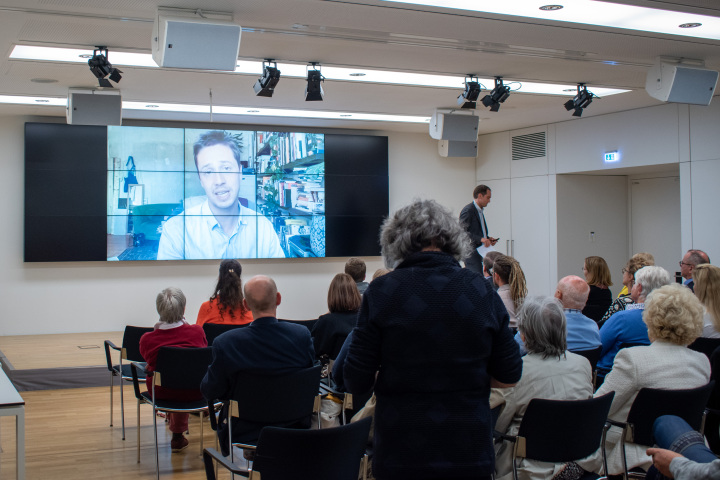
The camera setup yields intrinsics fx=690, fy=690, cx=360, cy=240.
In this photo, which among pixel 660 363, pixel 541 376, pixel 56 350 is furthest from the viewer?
pixel 56 350

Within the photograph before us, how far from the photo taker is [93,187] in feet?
29.6

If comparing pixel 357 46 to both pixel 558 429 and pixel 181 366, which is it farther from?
pixel 558 429

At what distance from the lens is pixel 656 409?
9.37 feet

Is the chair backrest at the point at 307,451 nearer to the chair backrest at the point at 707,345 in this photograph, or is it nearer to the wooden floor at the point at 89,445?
the wooden floor at the point at 89,445

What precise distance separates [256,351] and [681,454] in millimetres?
1874

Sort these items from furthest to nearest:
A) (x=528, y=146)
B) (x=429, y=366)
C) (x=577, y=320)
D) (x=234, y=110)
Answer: (x=528, y=146) < (x=234, y=110) < (x=577, y=320) < (x=429, y=366)

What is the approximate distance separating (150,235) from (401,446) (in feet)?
26.1

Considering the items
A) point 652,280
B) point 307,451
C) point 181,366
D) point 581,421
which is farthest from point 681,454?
point 181,366

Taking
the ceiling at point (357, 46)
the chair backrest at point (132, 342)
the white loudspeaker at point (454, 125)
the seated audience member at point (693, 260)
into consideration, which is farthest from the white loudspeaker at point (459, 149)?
the chair backrest at point (132, 342)

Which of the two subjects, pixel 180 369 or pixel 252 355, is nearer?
pixel 252 355

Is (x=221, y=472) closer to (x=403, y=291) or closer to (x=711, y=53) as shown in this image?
(x=403, y=291)

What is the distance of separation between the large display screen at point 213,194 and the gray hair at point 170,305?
5.27 meters

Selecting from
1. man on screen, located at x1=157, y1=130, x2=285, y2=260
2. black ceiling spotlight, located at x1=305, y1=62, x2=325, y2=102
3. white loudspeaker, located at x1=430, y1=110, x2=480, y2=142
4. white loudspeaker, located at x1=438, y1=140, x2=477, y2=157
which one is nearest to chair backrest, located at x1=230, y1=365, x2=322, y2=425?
black ceiling spotlight, located at x1=305, y1=62, x2=325, y2=102

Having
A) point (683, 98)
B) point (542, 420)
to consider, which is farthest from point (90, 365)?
point (683, 98)
